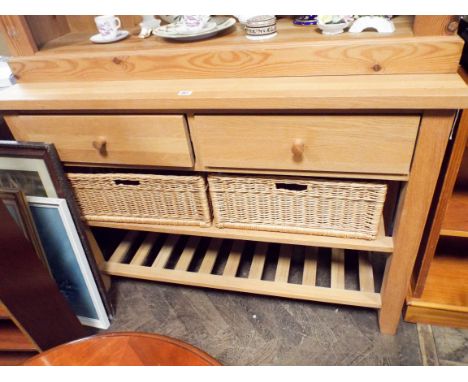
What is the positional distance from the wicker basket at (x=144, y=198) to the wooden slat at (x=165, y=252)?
0.81 ft

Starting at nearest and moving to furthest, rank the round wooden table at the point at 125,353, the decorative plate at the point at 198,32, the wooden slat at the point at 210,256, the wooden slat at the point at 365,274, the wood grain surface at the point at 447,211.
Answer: the round wooden table at the point at 125,353 → the wood grain surface at the point at 447,211 → the decorative plate at the point at 198,32 → the wooden slat at the point at 365,274 → the wooden slat at the point at 210,256

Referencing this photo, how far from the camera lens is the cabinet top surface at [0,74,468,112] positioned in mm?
635

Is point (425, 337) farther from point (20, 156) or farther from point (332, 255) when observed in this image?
point (20, 156)

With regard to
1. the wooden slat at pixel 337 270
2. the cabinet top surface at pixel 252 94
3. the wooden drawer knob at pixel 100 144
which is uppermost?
the cabinet top surface at pixel 252 94

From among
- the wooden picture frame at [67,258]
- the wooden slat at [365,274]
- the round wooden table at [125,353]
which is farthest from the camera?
the wooden slat at [365,274]

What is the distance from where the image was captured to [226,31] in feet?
2.96

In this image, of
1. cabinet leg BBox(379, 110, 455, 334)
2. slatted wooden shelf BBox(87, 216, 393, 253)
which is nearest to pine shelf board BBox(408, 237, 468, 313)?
cabinet leg BBox(379, 110, 455, 334)

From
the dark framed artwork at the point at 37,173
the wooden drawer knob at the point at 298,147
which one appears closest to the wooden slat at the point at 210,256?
the dark framed artwork at the point at 37,173

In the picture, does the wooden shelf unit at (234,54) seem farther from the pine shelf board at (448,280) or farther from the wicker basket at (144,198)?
the pine shelf board at (448,280)

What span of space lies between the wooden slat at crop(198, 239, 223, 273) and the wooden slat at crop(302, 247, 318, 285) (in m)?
0.31

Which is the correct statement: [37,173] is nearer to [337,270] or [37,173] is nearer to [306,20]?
[306,20]

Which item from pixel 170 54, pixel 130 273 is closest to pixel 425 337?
pixel 130 273

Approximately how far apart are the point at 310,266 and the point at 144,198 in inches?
23.1

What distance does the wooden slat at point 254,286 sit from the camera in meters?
1.02
